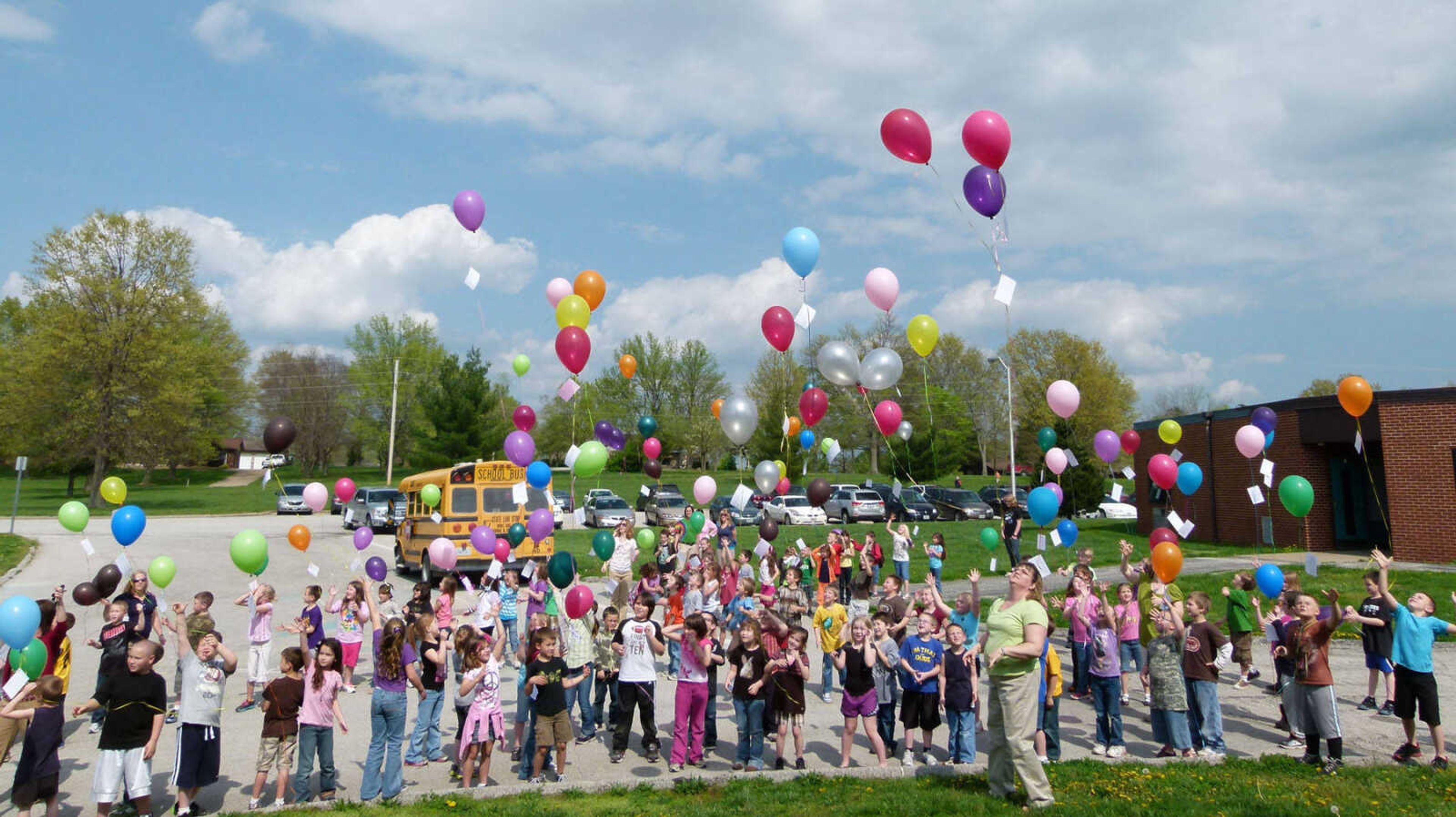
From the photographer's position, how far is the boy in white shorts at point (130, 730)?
5.80 m

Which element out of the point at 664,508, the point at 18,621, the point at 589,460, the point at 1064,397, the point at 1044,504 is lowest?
the point at 18,621

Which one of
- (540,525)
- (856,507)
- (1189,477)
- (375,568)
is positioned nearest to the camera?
(540,525)

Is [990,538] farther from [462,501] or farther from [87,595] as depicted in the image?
[87,595]

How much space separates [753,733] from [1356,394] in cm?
986

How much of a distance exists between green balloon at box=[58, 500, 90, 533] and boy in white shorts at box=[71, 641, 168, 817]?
18.8ft

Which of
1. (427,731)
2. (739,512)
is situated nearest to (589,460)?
(427,731)

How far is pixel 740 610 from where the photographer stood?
31.7 ft

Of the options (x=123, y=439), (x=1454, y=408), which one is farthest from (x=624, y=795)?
(x=123, y=439)

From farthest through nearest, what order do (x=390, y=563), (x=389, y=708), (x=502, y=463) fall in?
1. (x=390, y=563)
2. (x=502, y=463)
3. (x=389, y=708)

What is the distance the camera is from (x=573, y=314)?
1266cm

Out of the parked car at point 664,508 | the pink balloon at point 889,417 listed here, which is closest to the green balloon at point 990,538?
the pink balloon at point 889,417

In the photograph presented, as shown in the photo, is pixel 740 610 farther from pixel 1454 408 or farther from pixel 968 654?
pixel 1454 408

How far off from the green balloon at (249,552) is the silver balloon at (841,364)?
748 cm

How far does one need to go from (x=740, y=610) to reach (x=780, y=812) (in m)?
3.79
